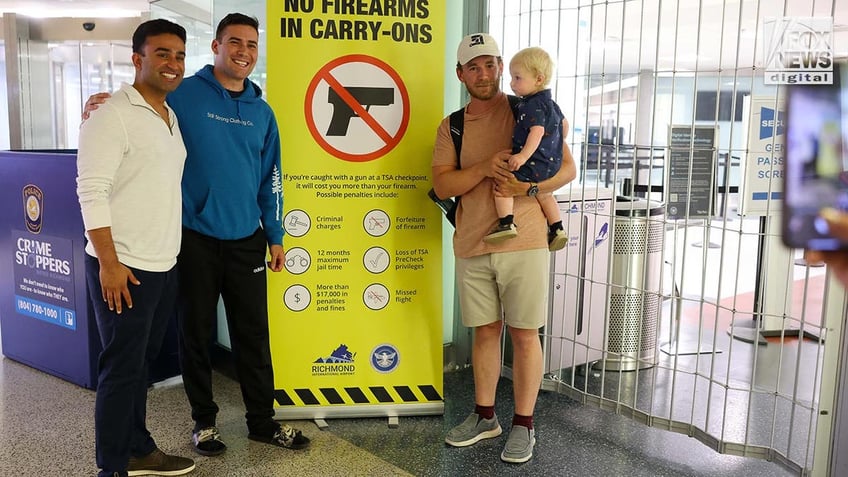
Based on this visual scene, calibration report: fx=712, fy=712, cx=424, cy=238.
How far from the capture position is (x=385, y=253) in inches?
119

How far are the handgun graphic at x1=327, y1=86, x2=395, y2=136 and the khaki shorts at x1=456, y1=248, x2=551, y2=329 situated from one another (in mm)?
714

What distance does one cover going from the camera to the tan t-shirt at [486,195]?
8.86 feet

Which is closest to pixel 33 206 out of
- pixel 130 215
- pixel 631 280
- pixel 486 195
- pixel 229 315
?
pixel 229 315

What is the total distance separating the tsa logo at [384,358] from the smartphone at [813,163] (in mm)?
2493

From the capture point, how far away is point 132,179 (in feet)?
7.22

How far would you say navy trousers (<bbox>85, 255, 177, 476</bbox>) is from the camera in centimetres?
224

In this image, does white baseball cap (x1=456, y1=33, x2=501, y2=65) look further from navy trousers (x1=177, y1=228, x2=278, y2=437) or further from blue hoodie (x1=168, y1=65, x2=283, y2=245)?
navy trousers (x1=177, y1=228, x2=278, y2=437)

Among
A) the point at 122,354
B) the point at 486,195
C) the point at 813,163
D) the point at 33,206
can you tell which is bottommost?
the point at 122,354

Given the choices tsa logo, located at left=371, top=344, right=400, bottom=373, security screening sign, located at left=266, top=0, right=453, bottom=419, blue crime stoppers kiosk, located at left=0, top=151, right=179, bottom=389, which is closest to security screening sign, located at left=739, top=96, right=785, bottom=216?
security screening sign, located at left=266, top=0, right=453, bottom=419

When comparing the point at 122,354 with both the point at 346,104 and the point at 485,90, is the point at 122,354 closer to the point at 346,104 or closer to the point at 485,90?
the point at 346,104

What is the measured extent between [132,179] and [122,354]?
55cm

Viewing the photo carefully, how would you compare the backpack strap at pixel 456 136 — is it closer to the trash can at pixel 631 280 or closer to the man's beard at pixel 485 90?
the man's beard at pixel 485 90

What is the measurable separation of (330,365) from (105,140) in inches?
54.1

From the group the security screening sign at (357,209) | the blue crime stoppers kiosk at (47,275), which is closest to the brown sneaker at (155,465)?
the security screening sign at (357,209)
